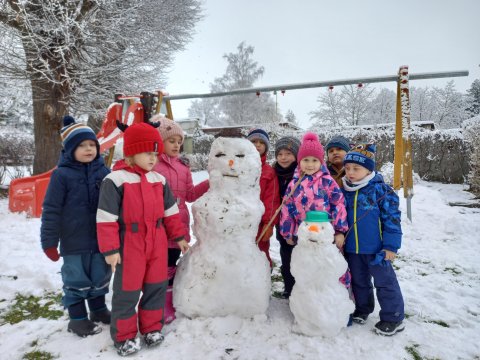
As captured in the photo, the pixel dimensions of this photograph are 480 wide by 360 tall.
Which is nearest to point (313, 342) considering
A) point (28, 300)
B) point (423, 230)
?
point (28, 300)

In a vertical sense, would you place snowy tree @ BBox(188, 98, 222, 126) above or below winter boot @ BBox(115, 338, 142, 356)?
above

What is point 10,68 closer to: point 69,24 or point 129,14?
point 69,24

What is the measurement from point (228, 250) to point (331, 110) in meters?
24.2

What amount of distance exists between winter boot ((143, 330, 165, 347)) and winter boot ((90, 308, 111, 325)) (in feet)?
1.79

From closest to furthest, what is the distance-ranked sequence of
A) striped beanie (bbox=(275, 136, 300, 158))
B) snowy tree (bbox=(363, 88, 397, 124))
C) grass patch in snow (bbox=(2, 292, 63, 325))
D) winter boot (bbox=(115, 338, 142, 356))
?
winter boot (bbox=(115, 338, 142, 356)) → grass patch in snow (bbox=(2, 292, 63, 325)) → striped beanie (bbox=(275, 136, 300, 158)) → snowy tree (bbox=(363, 88, 397, 124))

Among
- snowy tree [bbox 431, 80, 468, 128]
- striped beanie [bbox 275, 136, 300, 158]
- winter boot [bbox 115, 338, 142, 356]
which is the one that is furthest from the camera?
snowy tree [bbox 431, 80, 468, 128]

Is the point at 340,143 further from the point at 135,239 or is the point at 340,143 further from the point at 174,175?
the point at 135,239

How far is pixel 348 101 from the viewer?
78.1ft

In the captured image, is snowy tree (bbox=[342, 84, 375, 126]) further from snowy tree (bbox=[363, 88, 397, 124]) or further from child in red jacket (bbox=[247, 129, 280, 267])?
child in red jacket (bbox=[247, 129, 280, 267])

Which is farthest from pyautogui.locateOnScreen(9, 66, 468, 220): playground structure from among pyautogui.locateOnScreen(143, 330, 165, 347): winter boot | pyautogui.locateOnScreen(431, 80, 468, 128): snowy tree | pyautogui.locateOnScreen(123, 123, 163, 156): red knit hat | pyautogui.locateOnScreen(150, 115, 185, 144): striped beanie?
pyautogui.locateOnScreen(431, 80, 468, 128): snowy tree

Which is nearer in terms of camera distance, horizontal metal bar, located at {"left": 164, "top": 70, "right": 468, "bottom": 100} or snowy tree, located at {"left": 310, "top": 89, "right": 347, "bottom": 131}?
horizontal metal bar, located at {"left": 164, "top": 70, "right": 468, "bottom": 100}

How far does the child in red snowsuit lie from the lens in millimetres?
2117

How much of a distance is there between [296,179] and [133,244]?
1.43m

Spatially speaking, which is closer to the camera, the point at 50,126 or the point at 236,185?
the point at 236,185
